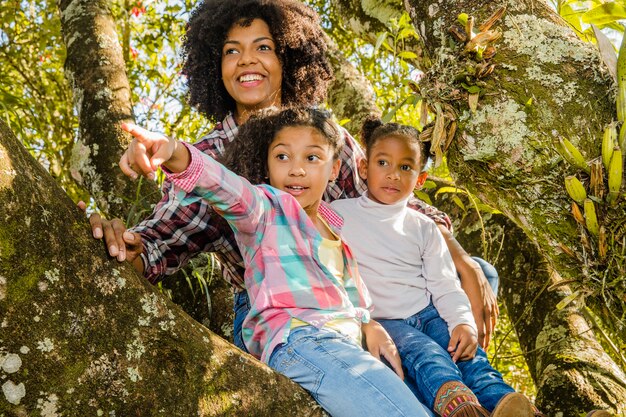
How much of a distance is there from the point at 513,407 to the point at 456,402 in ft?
0.61

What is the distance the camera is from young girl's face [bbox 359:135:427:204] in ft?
8.74

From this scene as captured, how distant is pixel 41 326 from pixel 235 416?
1.38 feet

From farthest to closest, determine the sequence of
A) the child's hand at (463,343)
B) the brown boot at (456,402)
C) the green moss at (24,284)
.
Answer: the child's hand at (463,343), the brown boot at (456,402), the green moss at (24,284)

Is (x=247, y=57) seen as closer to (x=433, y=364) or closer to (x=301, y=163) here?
(x=301, y=163)

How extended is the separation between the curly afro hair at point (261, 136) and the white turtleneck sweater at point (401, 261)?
0.38 metres

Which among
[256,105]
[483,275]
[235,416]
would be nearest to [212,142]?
[256,105]

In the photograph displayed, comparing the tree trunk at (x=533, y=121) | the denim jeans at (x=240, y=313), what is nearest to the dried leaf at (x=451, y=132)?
the tree trunk at (x=533, y=121)

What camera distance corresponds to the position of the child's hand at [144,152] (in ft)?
4.53

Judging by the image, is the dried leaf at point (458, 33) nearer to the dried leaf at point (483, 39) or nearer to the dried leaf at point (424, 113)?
the dried leaf at point (483, 39)

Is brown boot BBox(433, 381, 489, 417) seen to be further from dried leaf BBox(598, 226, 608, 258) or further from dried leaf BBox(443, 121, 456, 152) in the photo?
dried leaf BBox(443, 121, 456, 152)

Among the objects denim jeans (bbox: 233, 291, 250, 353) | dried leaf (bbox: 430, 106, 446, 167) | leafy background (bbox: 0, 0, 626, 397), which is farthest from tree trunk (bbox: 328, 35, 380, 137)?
dried leaf (bbox: 430, 106, 446, 167)

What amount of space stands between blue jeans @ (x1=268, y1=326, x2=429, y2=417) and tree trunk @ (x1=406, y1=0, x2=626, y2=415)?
0.55 m

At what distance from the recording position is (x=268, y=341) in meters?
1.88

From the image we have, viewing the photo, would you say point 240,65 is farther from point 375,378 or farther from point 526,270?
point 526,270
